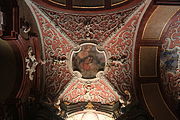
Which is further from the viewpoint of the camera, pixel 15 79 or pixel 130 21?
pixel 130 21

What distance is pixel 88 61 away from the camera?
35.1 ft

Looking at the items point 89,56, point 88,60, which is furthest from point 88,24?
point 88,60

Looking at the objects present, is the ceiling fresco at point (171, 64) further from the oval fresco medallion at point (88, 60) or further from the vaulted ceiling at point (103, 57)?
the oval fresco medallion at point (88, 60)

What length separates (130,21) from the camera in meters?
10.3

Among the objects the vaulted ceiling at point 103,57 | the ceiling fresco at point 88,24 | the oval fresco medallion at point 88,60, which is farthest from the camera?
the oval fresco medallion at point 88,60

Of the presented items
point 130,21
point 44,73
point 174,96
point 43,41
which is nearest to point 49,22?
point 43,41

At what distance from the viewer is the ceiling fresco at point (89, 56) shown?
10.4 m

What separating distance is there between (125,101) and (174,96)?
220 cm

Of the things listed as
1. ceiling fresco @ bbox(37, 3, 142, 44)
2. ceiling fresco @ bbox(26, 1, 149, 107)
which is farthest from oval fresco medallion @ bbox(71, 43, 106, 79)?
ceiling fresco @ bbox(37, 3, 142, 44)

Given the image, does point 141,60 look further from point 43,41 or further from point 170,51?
point 43,41

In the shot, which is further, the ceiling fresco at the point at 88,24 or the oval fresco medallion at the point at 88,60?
the oval fresco medallion at the point at 88,60

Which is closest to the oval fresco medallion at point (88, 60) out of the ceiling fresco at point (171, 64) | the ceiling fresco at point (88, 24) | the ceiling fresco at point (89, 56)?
the ceiling fresco at point (89, 56)

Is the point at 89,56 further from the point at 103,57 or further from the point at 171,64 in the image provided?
the point at 171,64

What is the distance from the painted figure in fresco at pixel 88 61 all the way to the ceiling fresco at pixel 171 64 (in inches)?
105
